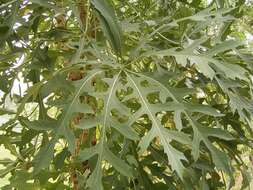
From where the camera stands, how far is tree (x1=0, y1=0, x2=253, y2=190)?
73 centimetres

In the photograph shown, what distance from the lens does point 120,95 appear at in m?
1.16

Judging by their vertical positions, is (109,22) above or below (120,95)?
above

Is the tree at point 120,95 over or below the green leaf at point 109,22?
below

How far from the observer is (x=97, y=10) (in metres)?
0.69

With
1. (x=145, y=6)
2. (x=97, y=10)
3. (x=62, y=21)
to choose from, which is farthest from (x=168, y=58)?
(x=97, y=10)

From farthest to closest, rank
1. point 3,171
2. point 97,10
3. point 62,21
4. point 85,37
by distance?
point 62,21, point 3,171, point 85,37, point 97,10

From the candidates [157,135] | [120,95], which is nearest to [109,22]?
[157,135]

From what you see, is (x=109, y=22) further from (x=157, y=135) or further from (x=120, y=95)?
(x=120, y=95)

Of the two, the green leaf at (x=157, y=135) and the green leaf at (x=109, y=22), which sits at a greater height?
the green leaf at (x=109, y=22)

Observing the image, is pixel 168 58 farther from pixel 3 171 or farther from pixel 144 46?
pixel 3 171

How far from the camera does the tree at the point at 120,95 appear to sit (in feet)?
2.41

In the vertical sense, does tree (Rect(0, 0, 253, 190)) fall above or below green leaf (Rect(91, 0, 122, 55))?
below

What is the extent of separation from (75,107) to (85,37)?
172 mm

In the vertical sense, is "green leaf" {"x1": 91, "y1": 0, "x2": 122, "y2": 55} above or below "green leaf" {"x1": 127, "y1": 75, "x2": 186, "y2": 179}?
above
